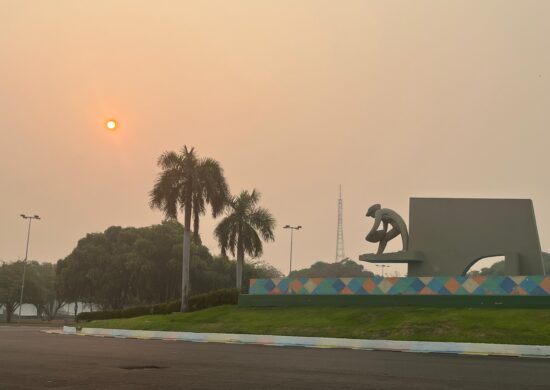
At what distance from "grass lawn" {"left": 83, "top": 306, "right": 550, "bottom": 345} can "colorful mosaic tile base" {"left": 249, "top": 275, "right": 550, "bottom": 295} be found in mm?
1802

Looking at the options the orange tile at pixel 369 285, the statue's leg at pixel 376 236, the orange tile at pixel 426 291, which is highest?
the statue's leg at pixel 376 236

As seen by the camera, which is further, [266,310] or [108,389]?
[266,310]

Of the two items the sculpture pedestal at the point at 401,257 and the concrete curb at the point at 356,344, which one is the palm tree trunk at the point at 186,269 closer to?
the concrete curb at the point at 356,344

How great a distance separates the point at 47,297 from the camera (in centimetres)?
11919

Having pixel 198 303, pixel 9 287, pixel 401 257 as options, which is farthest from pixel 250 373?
pixel 9 287

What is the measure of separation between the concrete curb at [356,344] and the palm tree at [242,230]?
18.8 meters

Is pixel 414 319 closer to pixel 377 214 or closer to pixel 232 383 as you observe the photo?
pixel 377 214

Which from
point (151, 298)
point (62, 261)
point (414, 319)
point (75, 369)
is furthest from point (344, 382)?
point (62, 261)

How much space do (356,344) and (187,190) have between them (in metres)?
27.0

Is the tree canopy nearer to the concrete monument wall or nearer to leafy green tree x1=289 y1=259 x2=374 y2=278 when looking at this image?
the concrete monument wall

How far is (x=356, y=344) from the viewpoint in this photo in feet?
96.6

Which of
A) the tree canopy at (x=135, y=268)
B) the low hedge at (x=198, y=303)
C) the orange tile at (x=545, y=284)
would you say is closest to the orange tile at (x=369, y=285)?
the orange tile at (x=545, y=284)

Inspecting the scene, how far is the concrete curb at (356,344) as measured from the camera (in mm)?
25047

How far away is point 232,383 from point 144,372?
3.28 metres
